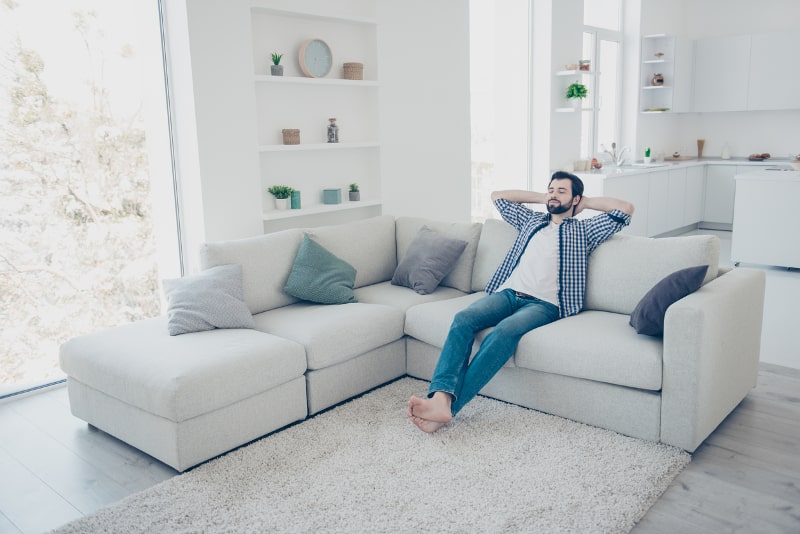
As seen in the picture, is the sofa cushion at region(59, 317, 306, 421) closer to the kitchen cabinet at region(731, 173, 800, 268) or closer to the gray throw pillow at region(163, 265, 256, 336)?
the gray throw pillow at region(163, 265, 256, 336)

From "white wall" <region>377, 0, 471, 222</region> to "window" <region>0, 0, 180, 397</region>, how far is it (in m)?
1.64

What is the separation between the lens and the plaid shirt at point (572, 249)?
3418mm

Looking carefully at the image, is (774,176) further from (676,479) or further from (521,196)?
(676,479)

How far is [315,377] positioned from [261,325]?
0.43m

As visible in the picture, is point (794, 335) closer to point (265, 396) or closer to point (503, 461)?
point (503, 461)

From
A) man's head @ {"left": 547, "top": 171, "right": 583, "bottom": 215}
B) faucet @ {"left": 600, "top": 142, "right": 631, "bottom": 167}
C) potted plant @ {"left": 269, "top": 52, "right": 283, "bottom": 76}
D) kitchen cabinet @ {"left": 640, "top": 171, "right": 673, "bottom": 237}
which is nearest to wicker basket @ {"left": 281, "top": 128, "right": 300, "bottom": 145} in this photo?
potted plant @ {"left": 269, "top": 52, "right": 283, "bottom": 76}

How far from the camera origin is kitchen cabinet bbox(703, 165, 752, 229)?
8.09 metres

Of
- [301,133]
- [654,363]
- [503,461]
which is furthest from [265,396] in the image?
[301,133]

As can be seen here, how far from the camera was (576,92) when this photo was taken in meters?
6.74

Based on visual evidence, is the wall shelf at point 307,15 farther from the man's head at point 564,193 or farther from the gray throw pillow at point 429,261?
the man's head at point 564,193

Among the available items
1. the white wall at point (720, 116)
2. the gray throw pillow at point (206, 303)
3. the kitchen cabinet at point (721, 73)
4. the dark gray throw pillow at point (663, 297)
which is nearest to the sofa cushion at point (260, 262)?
the gray throw pillow at point (206, 303)

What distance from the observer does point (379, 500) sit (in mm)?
2535

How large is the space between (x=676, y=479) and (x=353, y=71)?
3.33 m

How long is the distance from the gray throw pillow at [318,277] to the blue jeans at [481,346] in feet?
2.56
